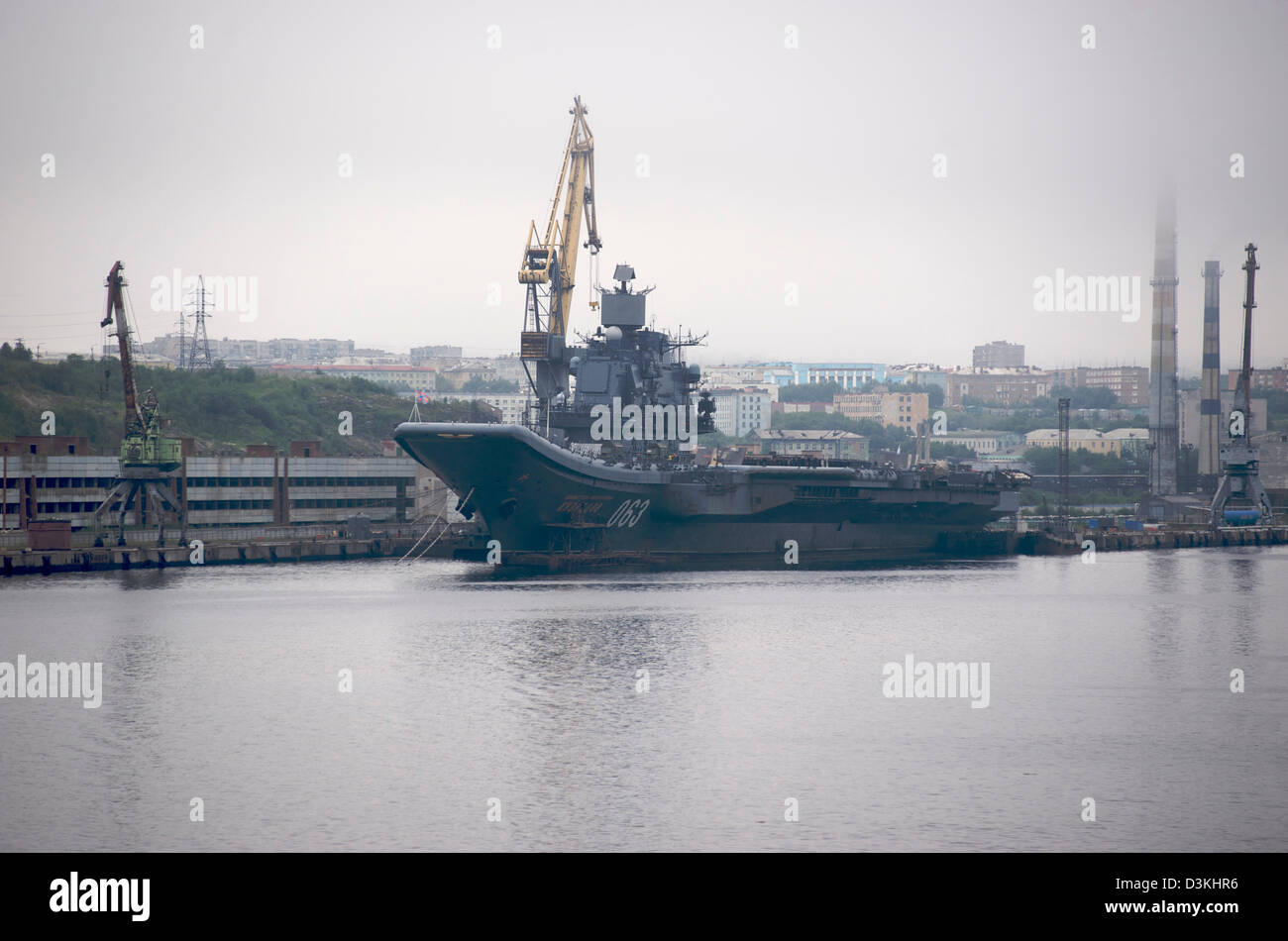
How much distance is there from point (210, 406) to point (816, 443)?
186 feet

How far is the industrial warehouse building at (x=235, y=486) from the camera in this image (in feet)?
164

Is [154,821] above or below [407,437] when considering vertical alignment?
below

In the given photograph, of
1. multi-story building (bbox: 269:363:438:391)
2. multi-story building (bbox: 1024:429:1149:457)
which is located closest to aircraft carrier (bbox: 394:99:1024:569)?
multi-story building (bbox: 1024:429:1149:457)

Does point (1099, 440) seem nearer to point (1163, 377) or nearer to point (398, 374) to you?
point (1163, 377)

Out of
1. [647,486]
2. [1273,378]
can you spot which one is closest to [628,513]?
[647,486]

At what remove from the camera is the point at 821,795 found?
19.3 meters

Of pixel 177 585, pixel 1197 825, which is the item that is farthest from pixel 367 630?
pixel 1197 825

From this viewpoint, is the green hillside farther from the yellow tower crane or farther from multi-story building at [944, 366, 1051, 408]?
multi-story building at [944, 366, 1051, 408]

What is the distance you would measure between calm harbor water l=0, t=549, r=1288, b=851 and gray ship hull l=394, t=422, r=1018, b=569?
207 inches

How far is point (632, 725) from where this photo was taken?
22984 millimetres

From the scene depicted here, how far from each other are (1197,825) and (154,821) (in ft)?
43.1
